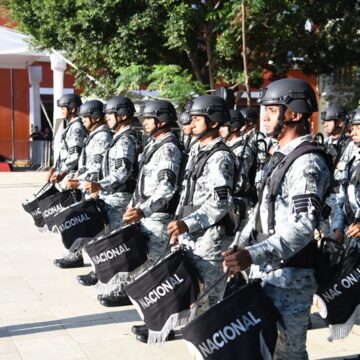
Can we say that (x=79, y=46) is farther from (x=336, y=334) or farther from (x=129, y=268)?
(x=336, y=334)

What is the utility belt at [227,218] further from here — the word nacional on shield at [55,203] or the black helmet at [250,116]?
the black helmet at [250,116]

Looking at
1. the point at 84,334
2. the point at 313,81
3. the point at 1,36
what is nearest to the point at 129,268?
the point at 84,334

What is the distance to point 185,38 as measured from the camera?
15.0 meters

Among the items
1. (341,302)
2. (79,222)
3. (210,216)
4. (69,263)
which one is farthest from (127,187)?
(341,302)

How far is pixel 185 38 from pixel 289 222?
1216 centimetres

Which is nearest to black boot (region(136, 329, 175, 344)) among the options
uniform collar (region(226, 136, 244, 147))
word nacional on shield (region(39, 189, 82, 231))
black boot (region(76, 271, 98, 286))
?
black boot (region(76, 271, 98, 286))

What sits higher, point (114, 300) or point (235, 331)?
point (235, 331)

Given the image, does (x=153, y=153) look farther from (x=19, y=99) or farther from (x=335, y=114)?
(x=19, y=99)

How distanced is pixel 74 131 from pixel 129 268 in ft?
9.82

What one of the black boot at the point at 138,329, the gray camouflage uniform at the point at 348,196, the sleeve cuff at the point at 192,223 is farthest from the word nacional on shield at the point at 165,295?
the gray camouflage uniform at the point at 348,196

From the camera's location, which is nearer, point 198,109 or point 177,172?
point 198,109

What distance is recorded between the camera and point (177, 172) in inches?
212

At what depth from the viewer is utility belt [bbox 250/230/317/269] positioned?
3.50 meters

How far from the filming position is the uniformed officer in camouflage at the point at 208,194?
4523 millimetres
